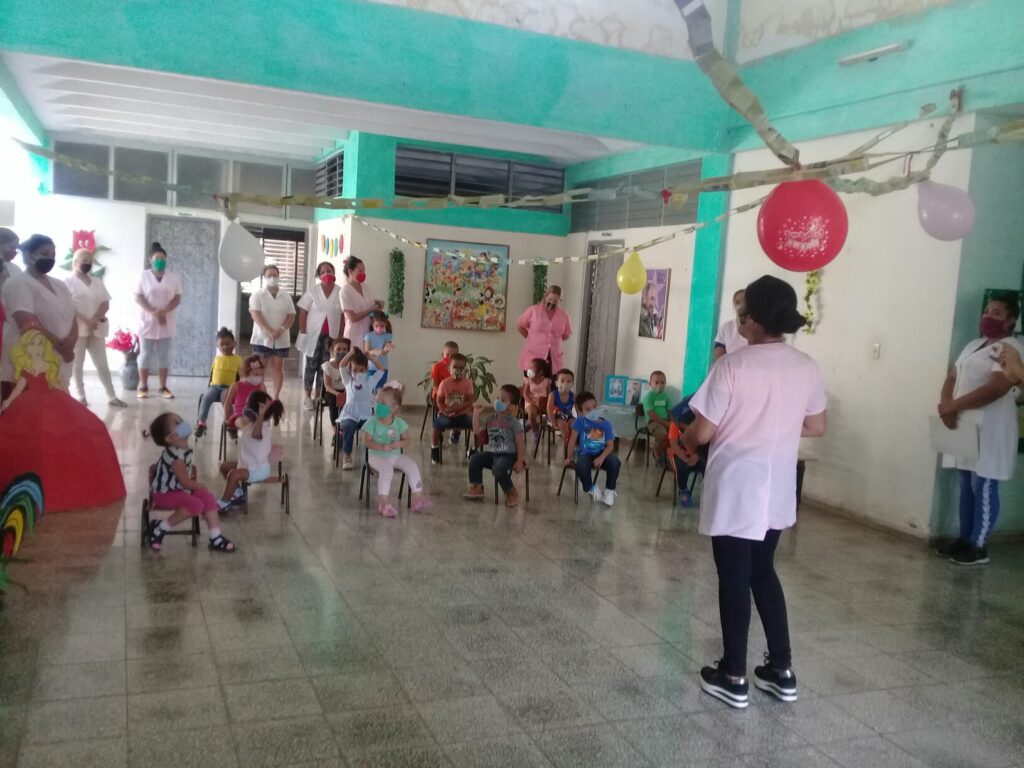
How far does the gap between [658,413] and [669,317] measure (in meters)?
1.48

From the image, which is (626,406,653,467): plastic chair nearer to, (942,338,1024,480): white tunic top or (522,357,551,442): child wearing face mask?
(522,357,551,442): child wearing face mask

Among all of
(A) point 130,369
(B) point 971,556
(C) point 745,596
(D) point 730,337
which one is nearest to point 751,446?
(C) point 745,596

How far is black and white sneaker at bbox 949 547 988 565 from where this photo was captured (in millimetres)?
5727

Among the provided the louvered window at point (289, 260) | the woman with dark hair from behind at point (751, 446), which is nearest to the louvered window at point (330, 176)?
the louvered window at point (289, 260)

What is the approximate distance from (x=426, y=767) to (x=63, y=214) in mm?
11621

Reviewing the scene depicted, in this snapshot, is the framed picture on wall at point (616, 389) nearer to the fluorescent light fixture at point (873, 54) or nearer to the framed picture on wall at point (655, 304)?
the framed picture on wall at point (655, 304)

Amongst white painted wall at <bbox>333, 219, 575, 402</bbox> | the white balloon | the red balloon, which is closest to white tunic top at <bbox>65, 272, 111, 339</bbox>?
white painted wall at <bbox>333, 219, 575, 402</bbox>

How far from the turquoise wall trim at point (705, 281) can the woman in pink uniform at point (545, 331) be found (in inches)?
62.4

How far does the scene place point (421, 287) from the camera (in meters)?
11.0

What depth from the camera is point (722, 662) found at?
3525 mm

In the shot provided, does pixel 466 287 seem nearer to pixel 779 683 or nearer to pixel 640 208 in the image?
pixel 640 208

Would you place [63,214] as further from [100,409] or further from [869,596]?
[869,596]

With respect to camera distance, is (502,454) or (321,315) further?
(321,315)

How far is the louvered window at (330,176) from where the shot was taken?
11.6 m
